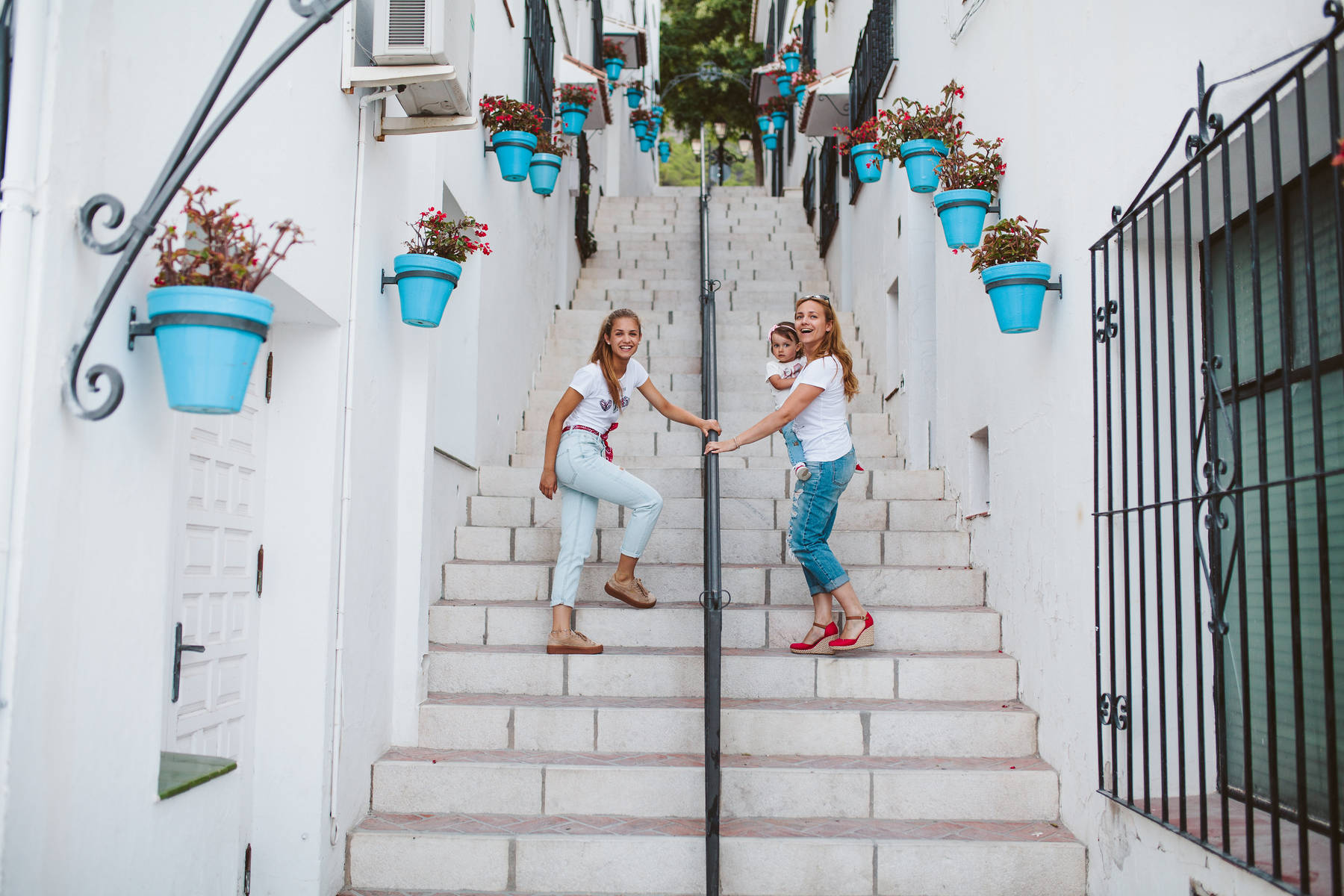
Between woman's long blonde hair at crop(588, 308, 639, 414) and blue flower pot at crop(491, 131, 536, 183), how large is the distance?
5.22ft

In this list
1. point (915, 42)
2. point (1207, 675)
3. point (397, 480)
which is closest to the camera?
point (1207, 675)

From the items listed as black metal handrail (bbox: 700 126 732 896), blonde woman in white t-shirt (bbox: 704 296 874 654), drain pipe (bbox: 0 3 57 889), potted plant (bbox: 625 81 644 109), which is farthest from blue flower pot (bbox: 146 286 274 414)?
potted plant (bbox: 625 81 644 109)

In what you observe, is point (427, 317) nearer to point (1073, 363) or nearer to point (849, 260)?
point (1073, 363)

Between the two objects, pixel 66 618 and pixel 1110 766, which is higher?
pixel 66 618

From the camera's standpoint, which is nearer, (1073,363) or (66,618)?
(66,618)

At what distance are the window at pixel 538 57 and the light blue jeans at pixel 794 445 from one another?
10.5 ft

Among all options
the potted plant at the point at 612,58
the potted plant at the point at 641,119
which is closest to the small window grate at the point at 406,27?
the potted plant at the point at 612,58

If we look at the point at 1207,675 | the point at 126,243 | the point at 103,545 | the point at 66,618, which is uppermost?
the point at 126,243

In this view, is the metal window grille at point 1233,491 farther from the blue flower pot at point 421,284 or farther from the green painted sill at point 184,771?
the green painted sill at point 184,771

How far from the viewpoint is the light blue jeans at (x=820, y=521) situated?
175 inches

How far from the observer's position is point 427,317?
399cm

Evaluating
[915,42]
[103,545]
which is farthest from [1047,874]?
[915,42]

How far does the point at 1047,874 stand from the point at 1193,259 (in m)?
2.10

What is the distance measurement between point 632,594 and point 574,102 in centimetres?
561
